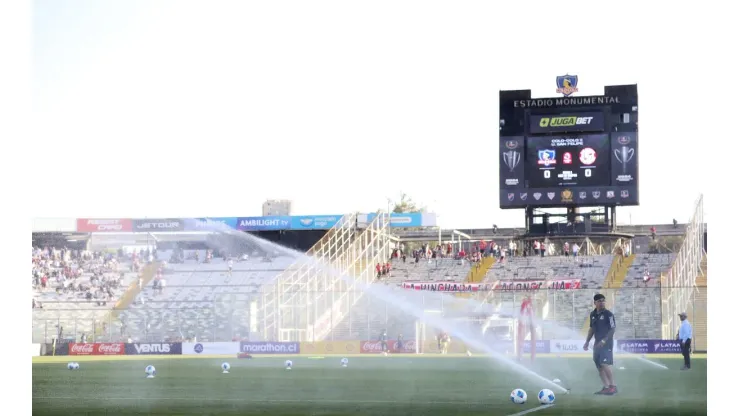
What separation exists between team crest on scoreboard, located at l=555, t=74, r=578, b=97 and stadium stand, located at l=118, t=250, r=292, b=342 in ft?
27.7

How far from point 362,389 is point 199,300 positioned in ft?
44.4

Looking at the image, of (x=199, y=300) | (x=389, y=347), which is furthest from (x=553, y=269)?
(x=199, y=300)

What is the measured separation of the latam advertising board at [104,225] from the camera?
37.4 metres

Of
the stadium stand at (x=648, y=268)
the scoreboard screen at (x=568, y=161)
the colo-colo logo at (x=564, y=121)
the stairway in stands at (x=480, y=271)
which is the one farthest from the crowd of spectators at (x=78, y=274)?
the stadium stand at (x=648, y=268)

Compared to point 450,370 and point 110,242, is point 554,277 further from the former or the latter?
point 110,242

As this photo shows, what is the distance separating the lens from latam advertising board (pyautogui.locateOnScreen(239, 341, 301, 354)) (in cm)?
2200

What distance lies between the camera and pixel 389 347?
72.2 ft

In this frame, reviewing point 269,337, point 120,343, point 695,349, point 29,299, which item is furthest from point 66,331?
point 29,299

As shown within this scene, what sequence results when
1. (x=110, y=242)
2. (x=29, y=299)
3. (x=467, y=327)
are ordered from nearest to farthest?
(x=29, y=299)
(x=467, y=327)
(x=110, y=242)

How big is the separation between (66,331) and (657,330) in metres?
13.1

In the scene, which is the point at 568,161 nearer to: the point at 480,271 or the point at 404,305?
the point at 404,305

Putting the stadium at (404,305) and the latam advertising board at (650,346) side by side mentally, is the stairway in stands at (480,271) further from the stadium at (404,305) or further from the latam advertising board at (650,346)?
the latam advertising board at (650,346)

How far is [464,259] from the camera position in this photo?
2873cm

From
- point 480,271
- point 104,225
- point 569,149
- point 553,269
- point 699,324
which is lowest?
point 699,324
